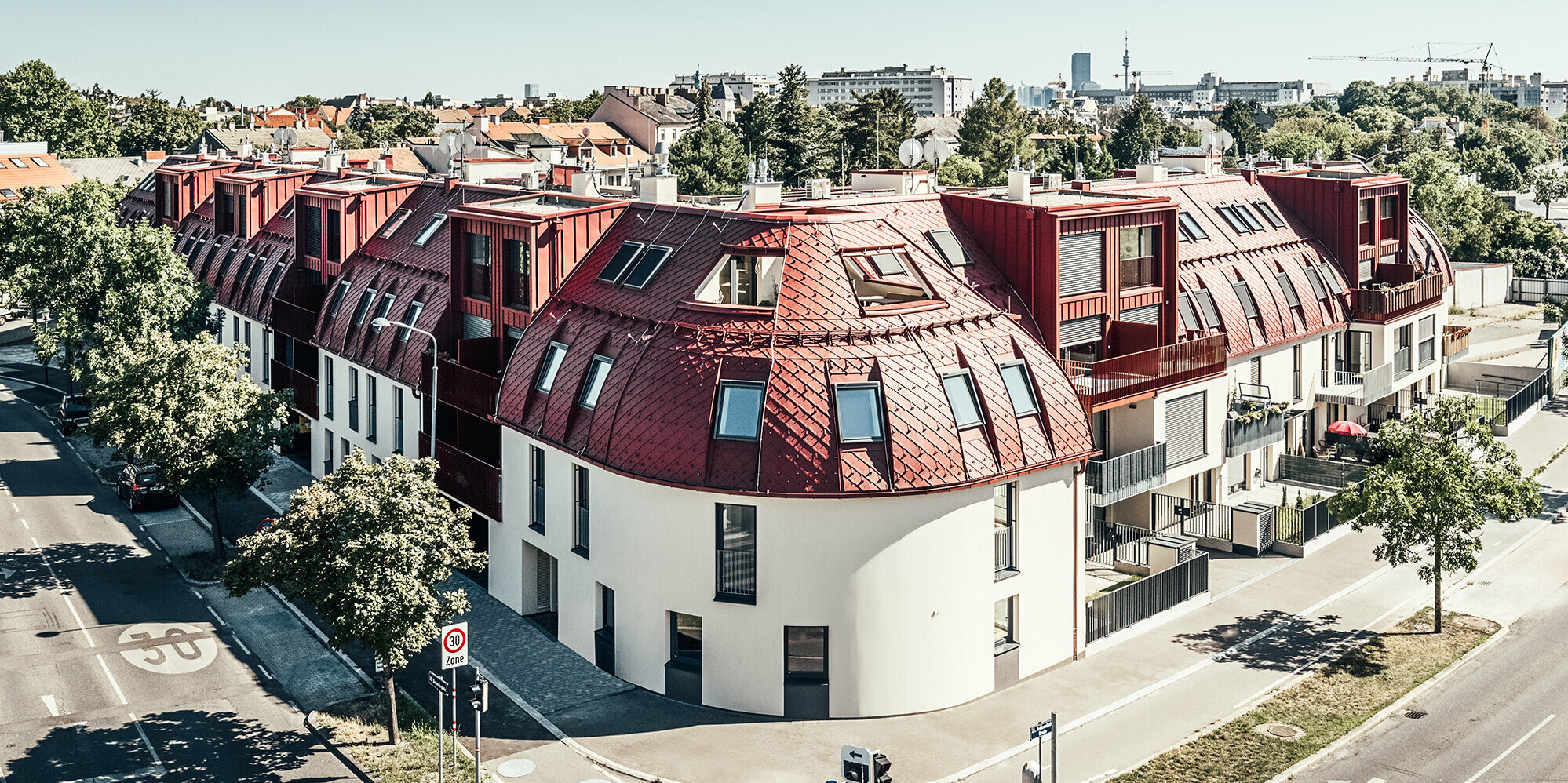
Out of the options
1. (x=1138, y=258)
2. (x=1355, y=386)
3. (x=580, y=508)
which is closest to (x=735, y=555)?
(x=580, y=508)

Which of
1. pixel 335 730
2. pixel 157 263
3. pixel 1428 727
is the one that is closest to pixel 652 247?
pixel 335 730

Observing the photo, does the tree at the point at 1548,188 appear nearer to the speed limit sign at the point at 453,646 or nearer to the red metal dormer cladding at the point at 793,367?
the red metal dormer cladding at the point at 793,367

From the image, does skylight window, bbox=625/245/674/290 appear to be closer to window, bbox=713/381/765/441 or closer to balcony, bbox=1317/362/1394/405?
window, bbox=713/381/765/441

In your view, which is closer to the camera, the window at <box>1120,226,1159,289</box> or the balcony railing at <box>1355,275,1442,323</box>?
the window at <box>1120,226,1159,289</box>

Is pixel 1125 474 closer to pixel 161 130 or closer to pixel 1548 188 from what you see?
pixel 1548 188

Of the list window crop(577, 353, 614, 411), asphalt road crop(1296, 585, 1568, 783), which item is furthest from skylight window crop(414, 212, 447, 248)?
asphalt road crop(1296, 585, 1568, 783)

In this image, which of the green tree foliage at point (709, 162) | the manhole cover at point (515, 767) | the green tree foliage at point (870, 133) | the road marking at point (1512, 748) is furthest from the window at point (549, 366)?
the green tree foliage at point (870, 133)

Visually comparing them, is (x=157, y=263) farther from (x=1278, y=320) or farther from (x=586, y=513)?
(x=1278, y=320)
